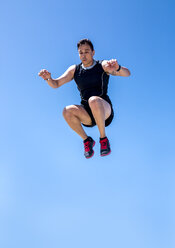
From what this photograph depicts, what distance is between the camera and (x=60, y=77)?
6.44 m

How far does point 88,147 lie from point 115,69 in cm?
189

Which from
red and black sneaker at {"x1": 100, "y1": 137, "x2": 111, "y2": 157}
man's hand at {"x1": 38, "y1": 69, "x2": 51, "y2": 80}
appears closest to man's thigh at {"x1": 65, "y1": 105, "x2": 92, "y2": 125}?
red and black sneaker at {"x1": 100, "y1": 137, "x2": 111, "y2": 157}

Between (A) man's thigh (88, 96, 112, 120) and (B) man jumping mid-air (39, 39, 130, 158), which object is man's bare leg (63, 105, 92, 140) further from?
(A) man's thigh (88, 96, 112, 120)

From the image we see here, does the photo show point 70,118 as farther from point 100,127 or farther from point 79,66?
point 79,66

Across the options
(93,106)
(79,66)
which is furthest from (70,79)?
(93,106)

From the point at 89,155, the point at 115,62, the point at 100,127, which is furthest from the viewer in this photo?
the point at 89,155

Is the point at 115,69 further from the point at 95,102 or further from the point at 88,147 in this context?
the point at 88,147

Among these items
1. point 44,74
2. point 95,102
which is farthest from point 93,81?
point 44,74

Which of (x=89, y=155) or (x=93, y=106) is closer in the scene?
(x=93, y=106)

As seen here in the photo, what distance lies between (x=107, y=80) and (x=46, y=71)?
140cm

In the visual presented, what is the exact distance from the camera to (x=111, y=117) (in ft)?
21.6

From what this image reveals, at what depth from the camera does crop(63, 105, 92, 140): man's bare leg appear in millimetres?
6074

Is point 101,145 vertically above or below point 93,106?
below

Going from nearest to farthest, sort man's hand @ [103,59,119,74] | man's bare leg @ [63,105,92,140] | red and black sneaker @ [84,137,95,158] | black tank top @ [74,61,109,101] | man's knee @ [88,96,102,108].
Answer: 1. man's hand @ [103,59,119,74]
2. man's knee @ [88,96,102,108]
3. man's bare leg @ [63,105,92,140]
4. black tank top @ [74,61,109,101]
5. red and black sneaker @ [84,137,95,158]
